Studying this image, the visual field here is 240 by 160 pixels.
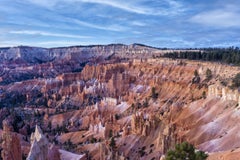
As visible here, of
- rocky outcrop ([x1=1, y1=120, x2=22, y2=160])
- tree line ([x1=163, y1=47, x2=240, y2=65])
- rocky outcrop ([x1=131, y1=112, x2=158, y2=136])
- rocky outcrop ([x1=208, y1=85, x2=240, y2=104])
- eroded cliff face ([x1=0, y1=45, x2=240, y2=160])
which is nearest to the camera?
rocky outcrop ([x1=1, y1=120, x2=22, y2=160])

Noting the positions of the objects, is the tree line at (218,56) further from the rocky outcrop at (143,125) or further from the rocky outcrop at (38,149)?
the rocky outcrop at (38,149)

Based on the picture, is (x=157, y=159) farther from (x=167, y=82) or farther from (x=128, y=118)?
(x=167, y=82)

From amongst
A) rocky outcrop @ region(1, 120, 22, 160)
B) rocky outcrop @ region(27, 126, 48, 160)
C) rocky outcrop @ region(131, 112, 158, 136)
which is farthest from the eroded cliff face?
rocky outcrop @ region(1, 120, 22, 160)

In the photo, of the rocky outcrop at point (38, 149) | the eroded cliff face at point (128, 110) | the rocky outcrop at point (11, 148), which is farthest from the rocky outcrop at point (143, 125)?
the rocky outcrop at point (38, 149)

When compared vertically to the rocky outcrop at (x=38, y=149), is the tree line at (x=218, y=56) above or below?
above

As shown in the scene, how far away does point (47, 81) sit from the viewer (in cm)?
13962

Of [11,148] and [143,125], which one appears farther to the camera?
[143,125]

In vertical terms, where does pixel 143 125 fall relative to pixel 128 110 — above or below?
above

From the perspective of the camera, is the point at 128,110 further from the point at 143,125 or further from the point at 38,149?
the point at 38,149

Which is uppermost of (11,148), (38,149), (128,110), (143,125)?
(38,149)

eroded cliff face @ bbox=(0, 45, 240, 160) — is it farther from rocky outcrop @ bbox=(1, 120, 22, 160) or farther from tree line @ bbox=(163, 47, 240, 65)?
tree line @ bbox=(163, 47, 240, 65)

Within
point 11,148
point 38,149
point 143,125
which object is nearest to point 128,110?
point 143,125

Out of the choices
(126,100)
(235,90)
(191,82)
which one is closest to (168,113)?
(235,90)

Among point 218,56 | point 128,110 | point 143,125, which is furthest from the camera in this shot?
point 218,56
